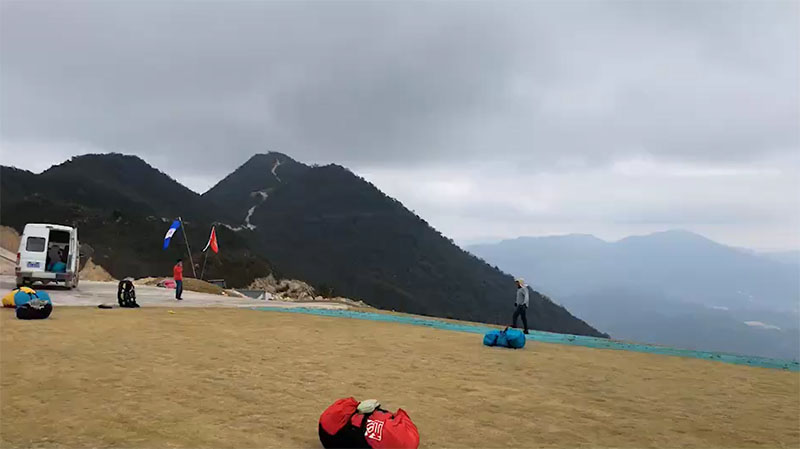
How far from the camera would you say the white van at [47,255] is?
1006 inches

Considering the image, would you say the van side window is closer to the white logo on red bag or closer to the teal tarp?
the teal tarp

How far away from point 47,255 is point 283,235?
128294 millimetres

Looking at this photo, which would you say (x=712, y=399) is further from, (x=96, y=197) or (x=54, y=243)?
(x=96, y=197)

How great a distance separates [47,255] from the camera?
2623 centimetres

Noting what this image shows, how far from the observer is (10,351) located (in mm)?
11242

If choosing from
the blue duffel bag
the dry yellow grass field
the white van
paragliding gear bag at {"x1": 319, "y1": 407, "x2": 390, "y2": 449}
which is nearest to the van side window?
the white van

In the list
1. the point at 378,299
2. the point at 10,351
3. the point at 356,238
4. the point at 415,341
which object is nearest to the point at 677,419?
the point at 415,341

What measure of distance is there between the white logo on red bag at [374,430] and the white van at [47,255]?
24352 millimetres

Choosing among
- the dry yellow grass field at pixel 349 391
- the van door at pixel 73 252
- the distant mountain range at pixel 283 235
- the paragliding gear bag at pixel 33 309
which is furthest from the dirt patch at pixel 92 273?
the dry yellow grass field at pixel 349 391

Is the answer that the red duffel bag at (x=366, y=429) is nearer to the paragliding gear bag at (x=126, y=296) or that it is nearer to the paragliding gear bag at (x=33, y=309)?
the paragliding gear bag at (x=33, y=309)

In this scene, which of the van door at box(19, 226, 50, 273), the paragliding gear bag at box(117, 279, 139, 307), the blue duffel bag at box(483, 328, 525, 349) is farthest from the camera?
the van door at box(19, 226, 50, 273)

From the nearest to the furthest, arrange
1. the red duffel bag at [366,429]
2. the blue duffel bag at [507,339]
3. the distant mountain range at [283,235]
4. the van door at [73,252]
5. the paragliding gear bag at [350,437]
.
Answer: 1. the red duffel bag at [366,429]
2. the paragliding gear bag at [350,437]
3. the blue duffel bag at [507,339]
4. the van door at [73,252]
5. the distant mountain range at [283,235]

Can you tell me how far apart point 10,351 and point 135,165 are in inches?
6809

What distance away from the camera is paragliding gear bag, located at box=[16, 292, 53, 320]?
16.0 meters
